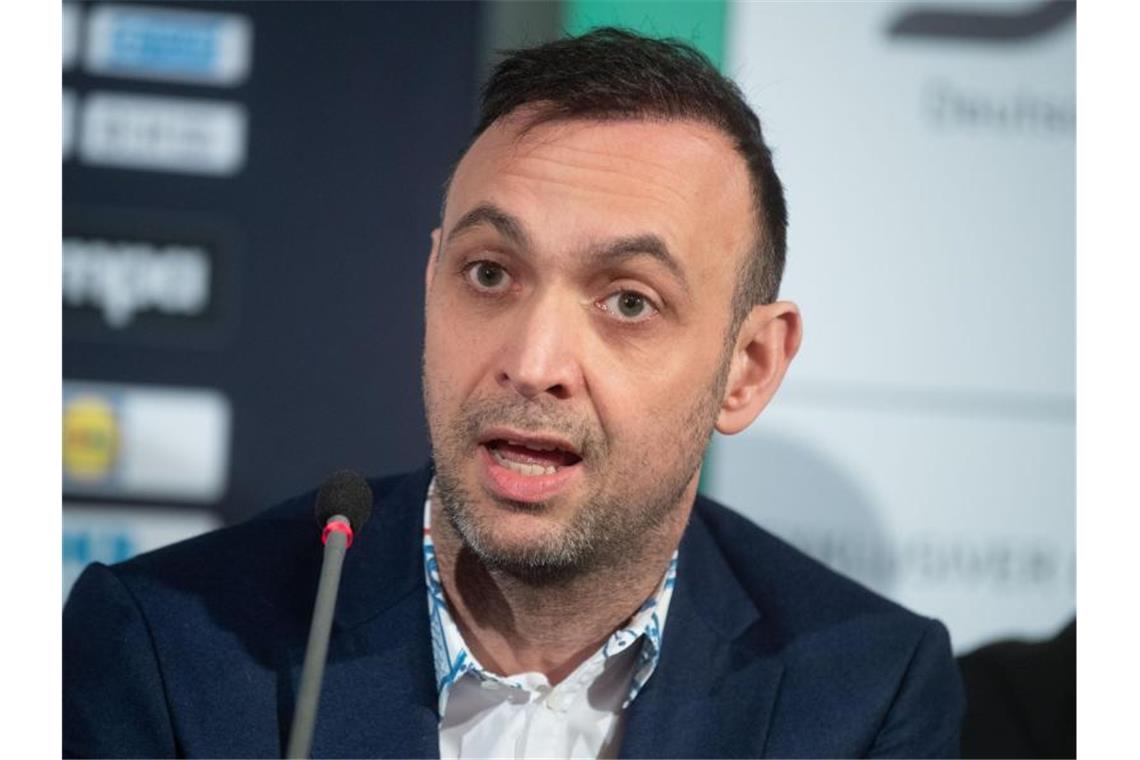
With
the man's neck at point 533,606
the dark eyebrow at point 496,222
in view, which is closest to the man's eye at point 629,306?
the dark eyebrow at point 496,222

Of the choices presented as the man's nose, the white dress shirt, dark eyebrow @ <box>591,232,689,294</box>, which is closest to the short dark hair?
dark eyebrow @ <box>591,232,689,294</box>

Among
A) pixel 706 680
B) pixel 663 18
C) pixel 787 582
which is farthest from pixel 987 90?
pixel 706 680

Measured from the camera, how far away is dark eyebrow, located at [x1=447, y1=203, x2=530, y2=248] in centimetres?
184

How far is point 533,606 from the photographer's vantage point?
1.97 meters

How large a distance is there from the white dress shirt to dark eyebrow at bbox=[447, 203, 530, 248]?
1.38 ft

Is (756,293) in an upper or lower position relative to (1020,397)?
upper

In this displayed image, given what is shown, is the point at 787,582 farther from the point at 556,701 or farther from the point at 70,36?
the point at 70,36

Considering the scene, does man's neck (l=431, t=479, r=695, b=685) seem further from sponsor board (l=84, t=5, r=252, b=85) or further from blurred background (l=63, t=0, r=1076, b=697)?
sponsor board (l=84, t=5, r=252, b=85)

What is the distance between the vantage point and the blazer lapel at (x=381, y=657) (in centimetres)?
186

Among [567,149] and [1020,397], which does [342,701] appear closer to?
[567,149]

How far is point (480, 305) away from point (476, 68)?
2.25 feet

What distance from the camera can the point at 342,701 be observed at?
1.87 m

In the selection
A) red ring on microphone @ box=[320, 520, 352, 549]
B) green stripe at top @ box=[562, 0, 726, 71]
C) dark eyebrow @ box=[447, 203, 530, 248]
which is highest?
green stripe at top @ box=[562, 0, 726, 71]
